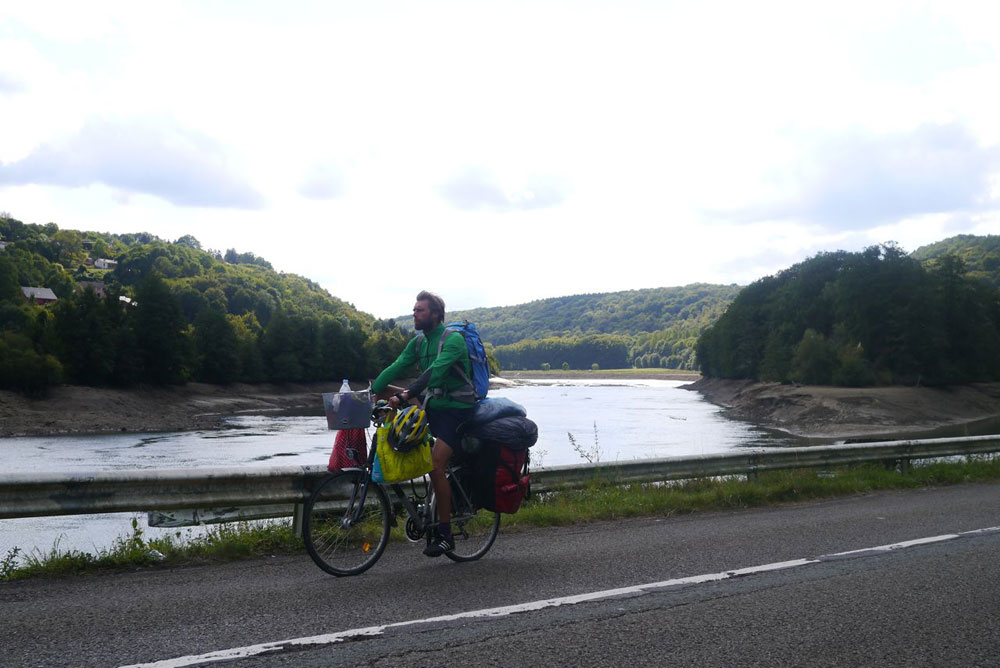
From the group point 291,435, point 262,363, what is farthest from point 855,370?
point 262,363

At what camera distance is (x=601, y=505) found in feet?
30.3

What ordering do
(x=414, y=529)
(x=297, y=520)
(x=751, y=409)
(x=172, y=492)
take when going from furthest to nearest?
(x=751, y=409) < (x=297, y=520) < (x=172, y=492) < (x=414, y=529)

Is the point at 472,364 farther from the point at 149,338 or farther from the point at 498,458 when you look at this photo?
the point at 149,338

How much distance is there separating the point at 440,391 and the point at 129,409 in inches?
2437

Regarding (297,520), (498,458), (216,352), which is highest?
(216,352)

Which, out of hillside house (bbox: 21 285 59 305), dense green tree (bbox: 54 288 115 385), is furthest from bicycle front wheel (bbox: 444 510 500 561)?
hillside house (bbox: 21 285 59 305)

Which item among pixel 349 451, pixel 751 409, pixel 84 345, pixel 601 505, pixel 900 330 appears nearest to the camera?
pixel 349 451

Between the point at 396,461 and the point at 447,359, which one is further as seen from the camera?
the point at 447,359

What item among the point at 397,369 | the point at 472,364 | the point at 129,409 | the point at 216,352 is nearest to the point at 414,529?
the point at 397,369

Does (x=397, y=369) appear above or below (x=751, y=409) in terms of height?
above

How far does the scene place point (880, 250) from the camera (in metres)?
77.7

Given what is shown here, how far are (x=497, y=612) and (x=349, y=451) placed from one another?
2.29 metres

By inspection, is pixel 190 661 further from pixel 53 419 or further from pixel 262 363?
pixel 262 363

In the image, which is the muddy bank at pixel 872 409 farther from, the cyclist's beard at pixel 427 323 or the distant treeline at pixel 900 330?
the cyclist's beard at pixel 427 323
